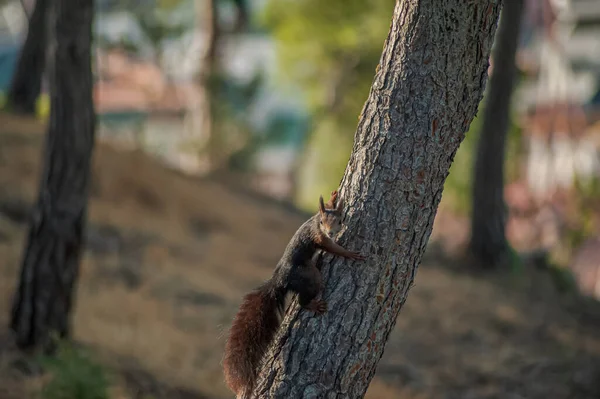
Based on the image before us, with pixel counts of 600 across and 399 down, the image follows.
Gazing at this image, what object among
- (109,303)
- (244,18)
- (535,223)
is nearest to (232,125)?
(244,18)

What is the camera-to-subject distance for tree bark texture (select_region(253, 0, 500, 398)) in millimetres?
3184

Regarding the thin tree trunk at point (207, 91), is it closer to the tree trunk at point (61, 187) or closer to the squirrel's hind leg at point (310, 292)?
the tree trunk at point (61, 187)

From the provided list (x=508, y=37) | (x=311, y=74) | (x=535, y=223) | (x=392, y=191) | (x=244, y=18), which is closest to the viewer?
(x=392, y=191)

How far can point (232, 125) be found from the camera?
659 inches

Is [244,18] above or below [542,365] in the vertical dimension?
above

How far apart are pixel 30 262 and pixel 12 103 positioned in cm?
772

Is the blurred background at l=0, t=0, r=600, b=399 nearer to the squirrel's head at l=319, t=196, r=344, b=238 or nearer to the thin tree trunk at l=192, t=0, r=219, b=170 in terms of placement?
the thin tree trunk at l=192, t=0, r=219, b=170

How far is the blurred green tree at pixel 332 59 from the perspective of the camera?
18297 mm

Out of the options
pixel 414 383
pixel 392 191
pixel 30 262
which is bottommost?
pixel 414 383

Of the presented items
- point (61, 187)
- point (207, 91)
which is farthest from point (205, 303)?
point (207, 91)

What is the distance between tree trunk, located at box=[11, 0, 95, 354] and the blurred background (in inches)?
14.9

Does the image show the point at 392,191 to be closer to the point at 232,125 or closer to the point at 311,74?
the point at 232,125

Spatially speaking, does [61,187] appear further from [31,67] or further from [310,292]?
[31,67]

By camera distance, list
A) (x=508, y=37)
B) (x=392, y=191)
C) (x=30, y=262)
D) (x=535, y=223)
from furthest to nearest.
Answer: (x=535, y=223) < (x=508, y=37) < (x=30, y=262) < (x=392, y=191)
